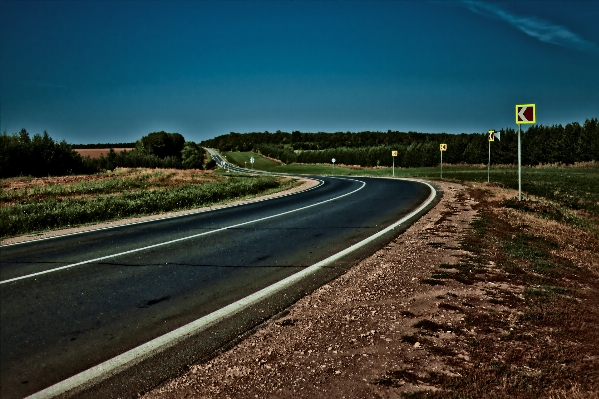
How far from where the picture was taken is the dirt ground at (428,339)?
3211 millimetres

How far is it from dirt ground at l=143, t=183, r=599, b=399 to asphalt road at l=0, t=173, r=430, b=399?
3.77ft

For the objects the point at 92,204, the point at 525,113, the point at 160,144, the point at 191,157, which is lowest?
the point at 92,204

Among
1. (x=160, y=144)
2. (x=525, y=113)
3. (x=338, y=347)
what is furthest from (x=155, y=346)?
(x=160, y=144)

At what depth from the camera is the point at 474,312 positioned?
4652 millimetres

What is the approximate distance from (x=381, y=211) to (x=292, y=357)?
11.3 metres

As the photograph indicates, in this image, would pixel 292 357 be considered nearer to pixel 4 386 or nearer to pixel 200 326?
pixel 200 326

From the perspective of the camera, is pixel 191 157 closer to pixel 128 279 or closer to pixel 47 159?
pixel 47 159

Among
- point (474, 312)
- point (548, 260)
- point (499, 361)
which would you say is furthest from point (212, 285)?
point (548, 260)

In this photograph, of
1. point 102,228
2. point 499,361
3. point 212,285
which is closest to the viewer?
point 499,361

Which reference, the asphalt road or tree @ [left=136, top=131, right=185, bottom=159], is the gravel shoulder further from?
tree @ [left=136, top=131, right=185, bottom=159]

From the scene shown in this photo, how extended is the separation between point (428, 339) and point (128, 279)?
181 inches

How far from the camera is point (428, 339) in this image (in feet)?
13.1

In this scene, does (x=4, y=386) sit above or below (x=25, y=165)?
below

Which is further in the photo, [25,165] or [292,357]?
[25,165]
